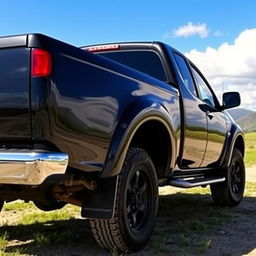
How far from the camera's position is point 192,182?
215 inches

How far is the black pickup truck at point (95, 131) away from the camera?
3.17m

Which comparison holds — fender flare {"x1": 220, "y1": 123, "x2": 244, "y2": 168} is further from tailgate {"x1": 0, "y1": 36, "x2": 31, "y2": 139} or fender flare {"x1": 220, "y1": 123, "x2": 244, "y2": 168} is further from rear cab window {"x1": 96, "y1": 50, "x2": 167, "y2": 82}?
tailgate {"x1": 0, "y1": 36, "x2": 31, "y2": 139}

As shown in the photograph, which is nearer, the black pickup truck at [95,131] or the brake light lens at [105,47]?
the black pickup truck at [95,131]

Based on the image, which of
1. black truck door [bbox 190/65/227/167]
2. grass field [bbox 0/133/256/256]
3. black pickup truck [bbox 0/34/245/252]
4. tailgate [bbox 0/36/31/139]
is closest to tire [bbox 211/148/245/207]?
grass field [bbox 0/133/256/256]

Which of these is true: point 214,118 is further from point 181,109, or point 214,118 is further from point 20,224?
point 20,224

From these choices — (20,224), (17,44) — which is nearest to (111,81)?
(17,44)

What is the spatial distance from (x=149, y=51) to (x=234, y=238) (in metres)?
2.27

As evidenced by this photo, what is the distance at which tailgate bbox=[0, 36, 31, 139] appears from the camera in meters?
3.16

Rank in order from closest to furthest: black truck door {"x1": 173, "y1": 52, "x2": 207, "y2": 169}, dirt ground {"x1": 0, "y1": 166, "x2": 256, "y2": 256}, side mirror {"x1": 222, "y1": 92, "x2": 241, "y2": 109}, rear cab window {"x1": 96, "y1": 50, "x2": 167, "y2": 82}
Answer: dirt ground {"x1": 0, "y1": 166, "x2": 256, "y2": 256} < black truck door {"x1": 173, "y1": 52, "x2": 207, "y2": 169} < rear cab window {"x1": 96, "y1": 50, "x2": 167, "y2": 82} < side mirror {"x1": 222, "y1": 92, "x2": 241, "y2": 109}

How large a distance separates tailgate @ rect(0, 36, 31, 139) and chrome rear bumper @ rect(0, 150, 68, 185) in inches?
5.3

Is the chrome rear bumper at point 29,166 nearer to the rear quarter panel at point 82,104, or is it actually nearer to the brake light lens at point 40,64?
the rear quarter panel at point 82,104

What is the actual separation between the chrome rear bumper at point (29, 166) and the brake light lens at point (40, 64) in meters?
0.53

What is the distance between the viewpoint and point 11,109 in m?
3.19

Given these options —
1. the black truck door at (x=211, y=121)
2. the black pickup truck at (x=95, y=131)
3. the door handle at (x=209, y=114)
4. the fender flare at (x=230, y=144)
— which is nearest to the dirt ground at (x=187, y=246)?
the black pickup truck at (x=95, y=131)
